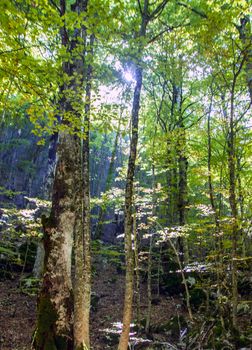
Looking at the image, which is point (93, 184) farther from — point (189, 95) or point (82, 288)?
point (82, 288)

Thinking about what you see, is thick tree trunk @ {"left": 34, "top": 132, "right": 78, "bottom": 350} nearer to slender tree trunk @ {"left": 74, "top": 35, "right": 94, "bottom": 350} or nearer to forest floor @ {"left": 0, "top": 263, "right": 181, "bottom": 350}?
slender tree trunk @ {"left": 74, "top": 35, "right": 94, "bottom": 350}

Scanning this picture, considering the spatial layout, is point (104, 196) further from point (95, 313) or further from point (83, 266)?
point (95, 313)

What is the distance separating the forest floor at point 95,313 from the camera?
6488mm

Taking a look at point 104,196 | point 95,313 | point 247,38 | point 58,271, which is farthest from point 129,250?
point 247,38

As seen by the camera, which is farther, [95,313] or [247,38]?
[95,313]

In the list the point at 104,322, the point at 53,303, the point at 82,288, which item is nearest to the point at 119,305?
the point at 104,322

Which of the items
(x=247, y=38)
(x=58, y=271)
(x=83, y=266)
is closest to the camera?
(x=58, y=271)

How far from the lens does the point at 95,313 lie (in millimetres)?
8898

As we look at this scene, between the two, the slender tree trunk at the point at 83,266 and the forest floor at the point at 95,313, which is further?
the forest floor at the point at 95,313

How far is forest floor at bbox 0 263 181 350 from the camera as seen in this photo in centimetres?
649

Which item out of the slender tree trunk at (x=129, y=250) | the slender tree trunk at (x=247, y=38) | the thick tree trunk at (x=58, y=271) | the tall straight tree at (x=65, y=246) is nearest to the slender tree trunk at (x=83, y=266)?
the tall straight tree at (x=65, y=246)

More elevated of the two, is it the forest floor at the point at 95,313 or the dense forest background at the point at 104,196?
the dense forest background at the point at 104,196

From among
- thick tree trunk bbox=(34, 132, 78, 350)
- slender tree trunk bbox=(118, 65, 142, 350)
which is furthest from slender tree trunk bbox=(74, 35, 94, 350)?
slender tree trunk bbox=(118, 65, 142, 350)

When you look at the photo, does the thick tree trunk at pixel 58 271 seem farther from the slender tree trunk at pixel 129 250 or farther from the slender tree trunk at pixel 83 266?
the slender tree trunk at pixel 129 250
